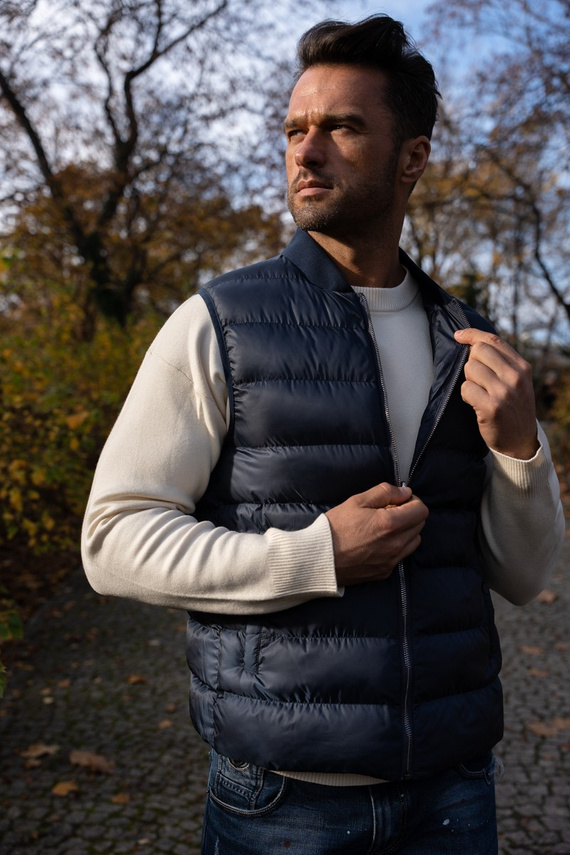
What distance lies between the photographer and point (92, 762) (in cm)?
398

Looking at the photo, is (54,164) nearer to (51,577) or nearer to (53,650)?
(51,577)

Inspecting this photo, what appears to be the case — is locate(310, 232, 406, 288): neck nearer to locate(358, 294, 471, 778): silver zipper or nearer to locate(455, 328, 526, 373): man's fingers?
locate(358, 294, 471, 778): silver zipper

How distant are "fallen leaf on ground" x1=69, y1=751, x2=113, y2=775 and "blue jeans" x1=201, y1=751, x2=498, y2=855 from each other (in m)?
2.69

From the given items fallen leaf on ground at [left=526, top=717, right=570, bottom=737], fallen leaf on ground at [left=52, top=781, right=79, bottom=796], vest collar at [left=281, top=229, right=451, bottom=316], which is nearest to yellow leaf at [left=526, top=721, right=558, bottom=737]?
fallen leaf on ground at [left=526, top=717, right=570, bottom=737]

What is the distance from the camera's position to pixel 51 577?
724 cm

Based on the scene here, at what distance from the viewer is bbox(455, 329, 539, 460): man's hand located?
152 centimetres

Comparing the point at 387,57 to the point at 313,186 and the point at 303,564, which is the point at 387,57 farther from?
the point at 303,564

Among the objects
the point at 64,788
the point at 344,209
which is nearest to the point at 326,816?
the point at 344,209

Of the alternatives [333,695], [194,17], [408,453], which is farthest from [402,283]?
A: [194,17]

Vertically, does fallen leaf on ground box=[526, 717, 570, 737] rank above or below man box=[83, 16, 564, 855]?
below

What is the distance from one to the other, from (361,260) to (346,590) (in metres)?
0.75

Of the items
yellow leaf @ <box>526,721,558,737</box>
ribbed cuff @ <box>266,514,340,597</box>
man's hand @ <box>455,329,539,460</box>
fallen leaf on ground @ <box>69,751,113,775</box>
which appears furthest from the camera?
yellow leaf @ <box>526,721,558,737</box>

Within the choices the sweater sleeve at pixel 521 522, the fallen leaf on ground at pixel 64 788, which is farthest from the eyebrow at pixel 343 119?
the fallen leaf on ground at pixel 64 788

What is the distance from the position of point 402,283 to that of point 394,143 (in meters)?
0.31
